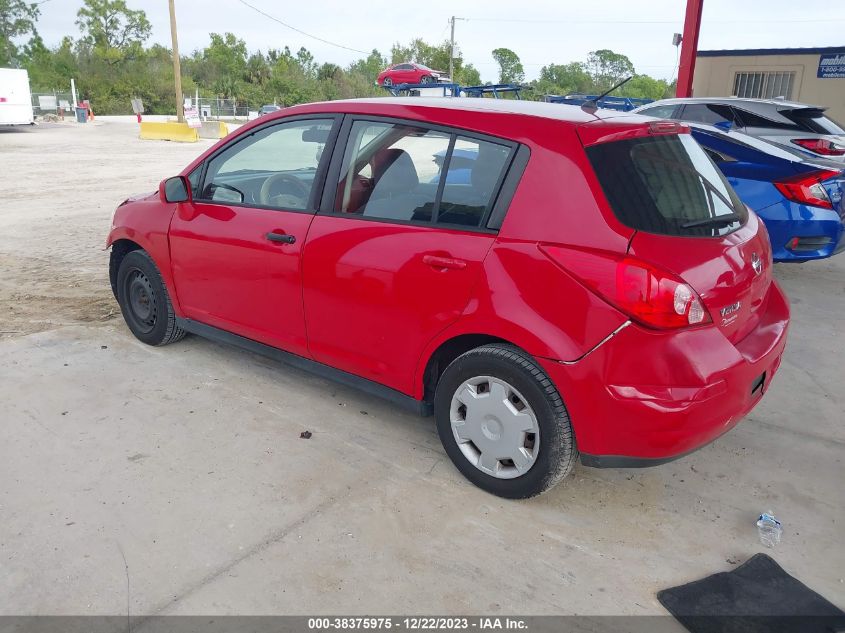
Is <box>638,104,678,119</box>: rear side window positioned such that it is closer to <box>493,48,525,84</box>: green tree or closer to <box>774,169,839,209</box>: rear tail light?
<box>774,169,839,209</box>: rear tail light

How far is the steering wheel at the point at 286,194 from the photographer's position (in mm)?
3658

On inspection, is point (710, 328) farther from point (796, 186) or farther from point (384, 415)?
point (796, 186)

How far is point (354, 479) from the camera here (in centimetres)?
326

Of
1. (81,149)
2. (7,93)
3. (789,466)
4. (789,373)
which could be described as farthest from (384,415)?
(7,93)

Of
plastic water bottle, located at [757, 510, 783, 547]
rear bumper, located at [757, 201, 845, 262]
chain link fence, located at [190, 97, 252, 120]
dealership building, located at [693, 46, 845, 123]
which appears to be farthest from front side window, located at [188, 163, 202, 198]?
chain link fence, located at [190, 97, 252, 120]

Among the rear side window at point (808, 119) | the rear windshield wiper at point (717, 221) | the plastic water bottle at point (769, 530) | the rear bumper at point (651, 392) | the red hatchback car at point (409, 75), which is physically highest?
the red hatchback car at point (409, 75)

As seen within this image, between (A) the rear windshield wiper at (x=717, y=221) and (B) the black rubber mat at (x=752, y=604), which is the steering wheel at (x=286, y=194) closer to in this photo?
(A) the rear windshield wiper at (x=717, y=221)

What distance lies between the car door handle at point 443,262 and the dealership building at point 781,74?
2190cm

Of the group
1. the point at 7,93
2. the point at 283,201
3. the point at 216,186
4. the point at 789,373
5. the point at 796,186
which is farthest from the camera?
the point at 7,93

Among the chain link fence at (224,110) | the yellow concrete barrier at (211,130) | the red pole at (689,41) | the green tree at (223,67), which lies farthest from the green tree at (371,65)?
the red pole at (689,41)

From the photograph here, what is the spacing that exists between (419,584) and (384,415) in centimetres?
143

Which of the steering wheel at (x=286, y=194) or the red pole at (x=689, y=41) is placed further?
the red pole at (x=689, y=41)

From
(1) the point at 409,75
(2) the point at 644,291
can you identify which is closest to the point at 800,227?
(2) the point at 644,291

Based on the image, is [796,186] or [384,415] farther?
[796,186]
